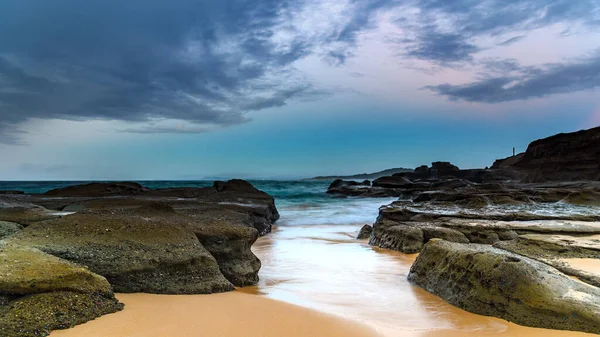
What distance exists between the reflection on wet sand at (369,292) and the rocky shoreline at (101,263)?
706mm

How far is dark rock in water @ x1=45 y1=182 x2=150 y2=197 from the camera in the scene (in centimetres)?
1404

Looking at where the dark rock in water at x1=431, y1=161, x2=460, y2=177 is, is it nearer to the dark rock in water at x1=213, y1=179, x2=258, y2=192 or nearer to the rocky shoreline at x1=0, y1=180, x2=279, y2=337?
the dark rock in water at x1=213, y1=179, x2=258, y2=192

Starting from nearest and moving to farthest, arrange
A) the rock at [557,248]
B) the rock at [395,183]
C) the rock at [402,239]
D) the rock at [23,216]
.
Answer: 1. the rock at [557,248]
2. the rock at [23,216]
3. the rock at [402,239]
4. the rock at [395,183]

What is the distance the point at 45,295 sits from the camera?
2605mm

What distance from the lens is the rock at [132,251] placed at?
3.39m

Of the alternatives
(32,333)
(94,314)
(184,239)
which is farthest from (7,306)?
(184,239)

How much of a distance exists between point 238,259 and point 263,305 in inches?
51.3

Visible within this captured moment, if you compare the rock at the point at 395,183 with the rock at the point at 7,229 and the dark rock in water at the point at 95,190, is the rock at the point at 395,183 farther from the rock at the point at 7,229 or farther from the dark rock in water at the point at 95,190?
the rock at the point at 7,229

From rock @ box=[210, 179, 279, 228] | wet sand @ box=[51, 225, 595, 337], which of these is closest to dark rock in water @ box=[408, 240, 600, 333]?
wet sand @ box=[51, 225, 595, 337]

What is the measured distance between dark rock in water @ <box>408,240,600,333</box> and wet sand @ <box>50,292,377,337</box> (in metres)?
1.25

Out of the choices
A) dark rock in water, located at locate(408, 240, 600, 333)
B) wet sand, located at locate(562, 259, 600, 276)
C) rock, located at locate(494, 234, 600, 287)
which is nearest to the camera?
dark rock in water, located at locate(408, 240, 600, 333)

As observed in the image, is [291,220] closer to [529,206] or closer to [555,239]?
[529,206]

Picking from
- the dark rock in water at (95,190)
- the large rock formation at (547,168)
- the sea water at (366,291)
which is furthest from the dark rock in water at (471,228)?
the dark rock in water at (95,190)

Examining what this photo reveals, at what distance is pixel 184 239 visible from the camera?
13.2ft
